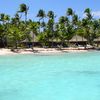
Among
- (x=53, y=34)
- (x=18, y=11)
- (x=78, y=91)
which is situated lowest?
(x=78, y=91)

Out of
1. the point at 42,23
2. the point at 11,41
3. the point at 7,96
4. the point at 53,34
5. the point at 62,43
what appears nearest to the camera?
the point at 7,96

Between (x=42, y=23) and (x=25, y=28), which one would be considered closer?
(x=25, y=28)

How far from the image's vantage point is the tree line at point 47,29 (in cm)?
5791

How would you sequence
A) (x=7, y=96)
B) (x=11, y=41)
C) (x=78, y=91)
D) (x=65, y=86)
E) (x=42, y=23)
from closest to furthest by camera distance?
(x=7, y=96)
(x=78, y=91)
(x=65, y=86)
(x=11, y=41)
(x=42, y=23)

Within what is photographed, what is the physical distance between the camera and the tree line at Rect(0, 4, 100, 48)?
57.9 m

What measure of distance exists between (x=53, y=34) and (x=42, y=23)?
34.5 feet

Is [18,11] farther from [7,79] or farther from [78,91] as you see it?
[78,91]

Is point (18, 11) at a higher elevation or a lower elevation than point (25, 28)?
higher

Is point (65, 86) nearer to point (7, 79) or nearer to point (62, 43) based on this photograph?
point (7, 79)

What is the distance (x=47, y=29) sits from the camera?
2539 inches

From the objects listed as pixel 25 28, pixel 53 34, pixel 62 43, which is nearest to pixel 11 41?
pixel 25 28

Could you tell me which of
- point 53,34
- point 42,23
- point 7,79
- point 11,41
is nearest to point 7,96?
point 7,79

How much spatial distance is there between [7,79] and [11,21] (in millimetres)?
49121

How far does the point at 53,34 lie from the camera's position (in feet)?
204
